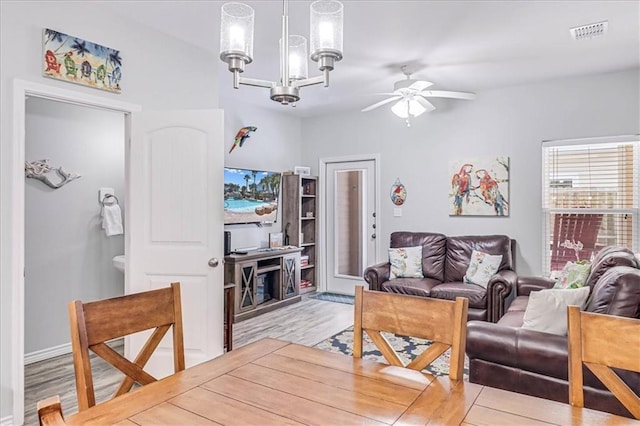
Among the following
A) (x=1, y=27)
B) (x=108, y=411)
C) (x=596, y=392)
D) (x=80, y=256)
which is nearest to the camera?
(x=108, y=411)

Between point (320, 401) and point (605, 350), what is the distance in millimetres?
→ 880

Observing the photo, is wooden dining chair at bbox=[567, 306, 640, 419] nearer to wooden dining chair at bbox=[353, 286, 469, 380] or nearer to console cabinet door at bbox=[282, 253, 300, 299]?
wooden dining chair at bbox=[353, 286, 469, 380]

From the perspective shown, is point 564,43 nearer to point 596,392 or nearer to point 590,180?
point 590,180

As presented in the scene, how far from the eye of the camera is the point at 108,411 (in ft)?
3.71

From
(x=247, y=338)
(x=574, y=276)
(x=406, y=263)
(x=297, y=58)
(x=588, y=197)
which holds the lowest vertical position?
(x=247, y=338)

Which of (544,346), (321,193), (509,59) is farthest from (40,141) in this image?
(509,59)

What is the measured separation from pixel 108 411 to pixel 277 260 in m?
4.19

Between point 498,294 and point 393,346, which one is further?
point 498,294

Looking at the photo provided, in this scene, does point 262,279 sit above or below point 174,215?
below

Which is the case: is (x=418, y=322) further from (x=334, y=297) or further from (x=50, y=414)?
(x=334, y=297)

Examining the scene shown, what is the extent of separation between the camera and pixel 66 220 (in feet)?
12.2

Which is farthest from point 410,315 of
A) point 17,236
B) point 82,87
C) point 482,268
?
point 482,268

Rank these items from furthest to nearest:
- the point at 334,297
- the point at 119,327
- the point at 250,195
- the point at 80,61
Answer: the point at 334,297, the point at 250,195, the point at 80,61, the point at 119,327

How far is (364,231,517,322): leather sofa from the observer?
158 inches
